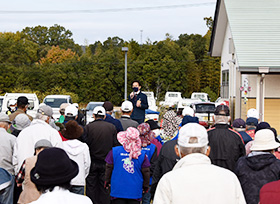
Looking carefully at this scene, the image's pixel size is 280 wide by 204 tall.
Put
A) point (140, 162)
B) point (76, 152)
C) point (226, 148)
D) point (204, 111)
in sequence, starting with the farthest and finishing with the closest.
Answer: point (204, 111), point (76, 152), point (226, 148), point (140, 162)

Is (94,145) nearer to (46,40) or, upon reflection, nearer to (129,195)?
(129,195)

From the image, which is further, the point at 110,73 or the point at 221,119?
the point at 110,73

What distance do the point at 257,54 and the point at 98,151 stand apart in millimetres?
10774

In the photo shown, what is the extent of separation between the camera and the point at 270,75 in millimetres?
19234

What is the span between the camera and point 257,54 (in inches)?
698

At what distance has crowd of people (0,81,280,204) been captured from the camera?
356cm

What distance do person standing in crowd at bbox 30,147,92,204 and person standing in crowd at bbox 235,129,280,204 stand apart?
2741 millimetres

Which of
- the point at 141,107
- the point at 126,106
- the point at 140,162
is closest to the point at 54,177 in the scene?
the point at 140,162

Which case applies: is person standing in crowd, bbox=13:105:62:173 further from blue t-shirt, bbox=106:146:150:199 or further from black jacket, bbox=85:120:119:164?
black jacket, bbox=85:120:119:164

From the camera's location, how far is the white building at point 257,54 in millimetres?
17297

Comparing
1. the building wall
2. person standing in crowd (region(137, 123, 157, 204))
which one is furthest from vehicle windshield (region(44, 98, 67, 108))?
person standing in crowd (region(137, 123, 157, 204))

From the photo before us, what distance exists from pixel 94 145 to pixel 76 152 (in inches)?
50.4

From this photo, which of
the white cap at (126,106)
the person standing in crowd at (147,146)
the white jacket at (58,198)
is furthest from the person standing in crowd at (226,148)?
the white jacket at (58,198)

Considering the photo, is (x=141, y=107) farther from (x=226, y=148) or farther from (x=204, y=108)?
(x=204, y=108)
